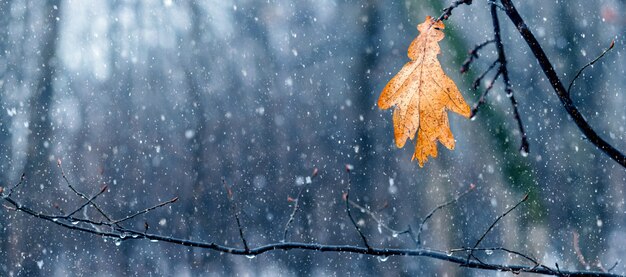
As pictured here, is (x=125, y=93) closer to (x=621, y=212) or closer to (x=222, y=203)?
(x=222, y=203)

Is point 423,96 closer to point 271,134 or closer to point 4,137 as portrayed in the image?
point 271,134

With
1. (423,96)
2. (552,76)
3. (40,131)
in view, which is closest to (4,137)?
(40,131)

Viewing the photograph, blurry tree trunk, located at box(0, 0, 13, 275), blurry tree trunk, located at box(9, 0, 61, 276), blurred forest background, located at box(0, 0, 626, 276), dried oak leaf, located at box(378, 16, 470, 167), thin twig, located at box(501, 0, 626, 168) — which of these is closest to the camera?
thin twig, located at box(501, 0, 626, 168)

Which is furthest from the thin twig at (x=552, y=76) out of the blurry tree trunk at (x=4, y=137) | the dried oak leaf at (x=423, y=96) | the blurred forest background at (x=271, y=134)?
the blurry tree trunk at (x=4, y=137)

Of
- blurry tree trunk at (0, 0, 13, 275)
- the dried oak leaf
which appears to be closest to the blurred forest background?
blurry tree trunk at (0, 0, 13, 275)

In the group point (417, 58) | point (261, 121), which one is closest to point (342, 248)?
point (417, 58)

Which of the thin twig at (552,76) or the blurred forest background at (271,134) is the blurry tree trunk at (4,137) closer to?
the blurred forest background at (271,134)

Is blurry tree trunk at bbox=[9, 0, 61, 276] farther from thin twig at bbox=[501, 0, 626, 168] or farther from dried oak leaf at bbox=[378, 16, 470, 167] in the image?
thin twig at bbox=[501, 0, 626, 168]
